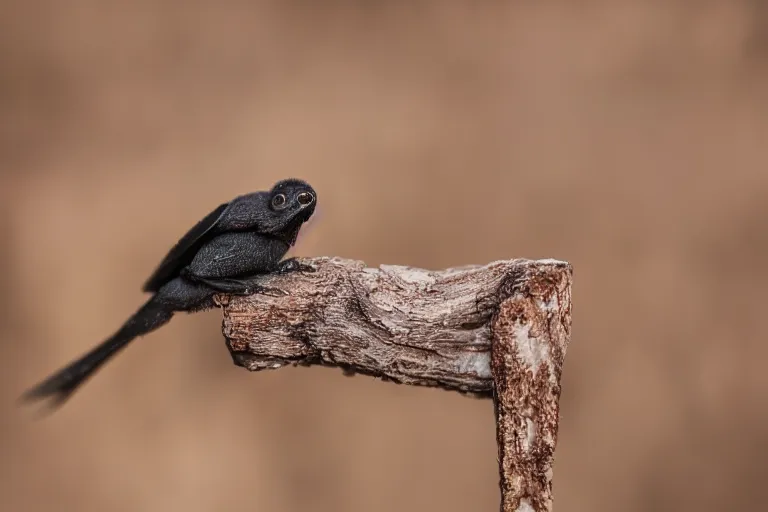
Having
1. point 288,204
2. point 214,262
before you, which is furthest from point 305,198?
point 214,262

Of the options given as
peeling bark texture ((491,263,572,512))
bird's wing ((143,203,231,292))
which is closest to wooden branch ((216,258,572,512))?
peeling bark texture ((491,263,572,512))

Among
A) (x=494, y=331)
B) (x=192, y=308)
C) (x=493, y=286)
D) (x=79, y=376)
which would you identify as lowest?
(x=79, y=376)

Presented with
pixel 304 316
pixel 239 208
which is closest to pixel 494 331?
pixel 304 316

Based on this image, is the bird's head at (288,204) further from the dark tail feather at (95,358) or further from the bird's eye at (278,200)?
the dark tail feather at (95,358)

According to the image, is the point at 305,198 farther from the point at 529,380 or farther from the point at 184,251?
the point at 529,380

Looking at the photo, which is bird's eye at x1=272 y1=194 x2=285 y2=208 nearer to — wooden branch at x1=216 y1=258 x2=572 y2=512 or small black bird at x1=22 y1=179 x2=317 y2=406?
small black bird at x1=22 y1=179 x2=317 y2=406

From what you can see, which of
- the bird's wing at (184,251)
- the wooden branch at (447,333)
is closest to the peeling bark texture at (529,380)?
the wooden branch at (447,333)

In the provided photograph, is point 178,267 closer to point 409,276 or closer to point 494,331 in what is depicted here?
point 409,276
